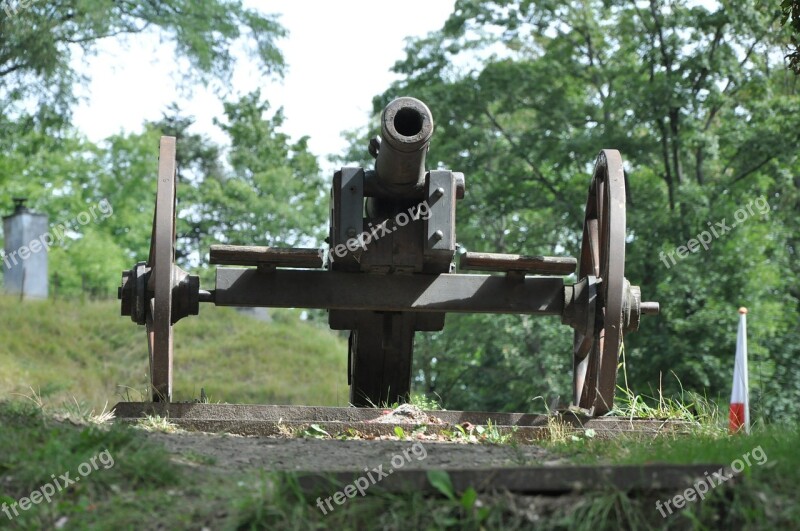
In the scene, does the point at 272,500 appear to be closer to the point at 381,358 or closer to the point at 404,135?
the point at 404,135

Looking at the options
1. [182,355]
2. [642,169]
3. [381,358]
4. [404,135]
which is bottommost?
[182,355]

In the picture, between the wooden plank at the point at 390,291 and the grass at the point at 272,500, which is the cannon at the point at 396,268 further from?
the grass at the point at 272,500

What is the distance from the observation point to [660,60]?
19156 millimetres

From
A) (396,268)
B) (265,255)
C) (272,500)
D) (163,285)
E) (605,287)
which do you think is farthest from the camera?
(396,268)

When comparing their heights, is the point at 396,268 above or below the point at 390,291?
above

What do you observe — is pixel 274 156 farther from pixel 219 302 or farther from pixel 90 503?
pixel 90 503

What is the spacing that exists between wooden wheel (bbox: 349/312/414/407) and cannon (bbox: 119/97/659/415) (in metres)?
0.51

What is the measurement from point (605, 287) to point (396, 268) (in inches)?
51.7

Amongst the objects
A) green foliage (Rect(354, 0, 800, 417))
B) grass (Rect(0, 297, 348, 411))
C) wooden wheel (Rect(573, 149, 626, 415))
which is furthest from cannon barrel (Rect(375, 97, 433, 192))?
grass (Rect(0, 297, 348, 411))

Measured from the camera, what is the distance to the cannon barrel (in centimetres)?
652

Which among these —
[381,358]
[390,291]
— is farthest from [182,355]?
[390,291]

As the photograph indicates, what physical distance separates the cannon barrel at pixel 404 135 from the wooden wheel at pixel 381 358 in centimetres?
136

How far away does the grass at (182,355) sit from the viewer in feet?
66.8

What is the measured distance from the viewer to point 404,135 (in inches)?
259
